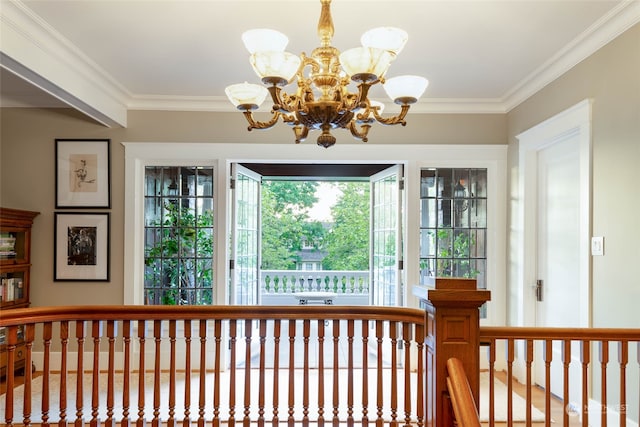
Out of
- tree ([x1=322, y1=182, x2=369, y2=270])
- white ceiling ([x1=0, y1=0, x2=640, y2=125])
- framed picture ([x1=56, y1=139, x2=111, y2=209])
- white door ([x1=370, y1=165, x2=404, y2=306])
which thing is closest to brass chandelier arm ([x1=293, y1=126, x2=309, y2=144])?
white ceiling ([x1=0, y1=0, x2=640, y2=125])

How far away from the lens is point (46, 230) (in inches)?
175

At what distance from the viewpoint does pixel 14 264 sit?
4168mm

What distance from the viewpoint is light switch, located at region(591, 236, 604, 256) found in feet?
9.67

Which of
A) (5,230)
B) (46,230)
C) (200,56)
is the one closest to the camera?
(200,56)

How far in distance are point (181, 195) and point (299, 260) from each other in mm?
6212

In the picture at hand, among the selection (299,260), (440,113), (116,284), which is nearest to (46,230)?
(116,284)

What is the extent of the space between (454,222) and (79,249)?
3503 mm

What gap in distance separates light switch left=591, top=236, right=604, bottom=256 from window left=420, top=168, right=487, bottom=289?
155 centimetres

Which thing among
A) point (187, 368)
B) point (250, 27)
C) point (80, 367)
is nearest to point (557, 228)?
point (250, 27)

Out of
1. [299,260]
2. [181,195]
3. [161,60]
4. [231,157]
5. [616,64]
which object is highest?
[161,60]

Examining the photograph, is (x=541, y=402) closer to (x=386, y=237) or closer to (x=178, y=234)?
(x=386, y=237)

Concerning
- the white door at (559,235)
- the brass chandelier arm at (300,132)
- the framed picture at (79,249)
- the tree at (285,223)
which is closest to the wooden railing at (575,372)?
the white door at (559,235)

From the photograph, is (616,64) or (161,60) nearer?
(616,64)

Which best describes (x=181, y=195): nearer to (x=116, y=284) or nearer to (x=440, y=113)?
(x=116, y=284)
